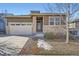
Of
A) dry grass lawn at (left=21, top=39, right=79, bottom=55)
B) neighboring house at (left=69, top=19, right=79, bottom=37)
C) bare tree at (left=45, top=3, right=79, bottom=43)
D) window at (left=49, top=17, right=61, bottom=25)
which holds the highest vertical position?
bare tree at (left=45, top=3, right=79, bottom=43)

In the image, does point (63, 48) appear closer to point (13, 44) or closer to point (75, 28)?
point (75, 28)

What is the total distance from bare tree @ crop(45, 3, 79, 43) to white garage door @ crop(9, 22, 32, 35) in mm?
570

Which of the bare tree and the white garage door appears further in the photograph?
the white garage door

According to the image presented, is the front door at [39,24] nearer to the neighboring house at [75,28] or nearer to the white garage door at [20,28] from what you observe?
the white garage door at [20,28]

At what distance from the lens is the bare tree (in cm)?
848

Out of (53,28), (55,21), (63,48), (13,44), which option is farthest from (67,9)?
(13,44)

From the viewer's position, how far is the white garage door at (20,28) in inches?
339

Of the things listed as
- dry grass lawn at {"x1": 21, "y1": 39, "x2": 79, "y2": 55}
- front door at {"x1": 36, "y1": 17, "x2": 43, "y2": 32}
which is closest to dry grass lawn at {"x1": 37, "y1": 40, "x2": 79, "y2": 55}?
dry grass lawn at {"x1": 21, "y1": 39, "x2": 79, "y2": 55}

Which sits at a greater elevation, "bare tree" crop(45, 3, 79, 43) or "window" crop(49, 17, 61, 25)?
"bare tree" crop(45, 3, 79, 43)

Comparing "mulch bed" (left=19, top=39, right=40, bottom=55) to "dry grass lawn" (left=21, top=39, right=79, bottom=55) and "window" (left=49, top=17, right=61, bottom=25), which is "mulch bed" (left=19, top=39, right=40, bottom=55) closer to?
"dry grass lawn" (left=21, top=39, right=79, bottom=55)

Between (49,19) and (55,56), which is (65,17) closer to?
(49,19)

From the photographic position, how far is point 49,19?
8570 mm

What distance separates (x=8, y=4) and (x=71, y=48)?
5.43ft

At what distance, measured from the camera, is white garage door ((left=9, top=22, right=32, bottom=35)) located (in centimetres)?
860
